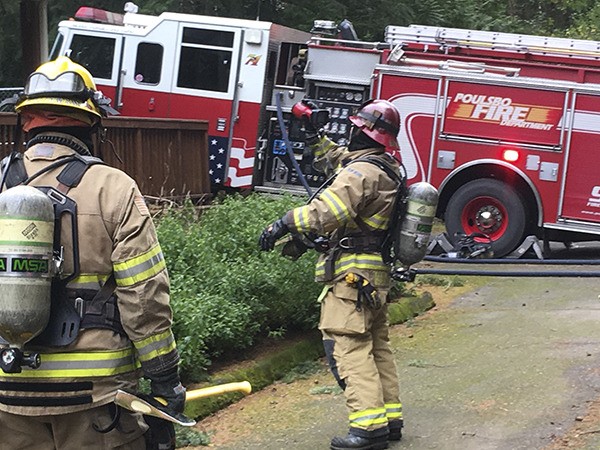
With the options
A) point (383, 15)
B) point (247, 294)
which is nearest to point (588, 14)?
point (383, 15)

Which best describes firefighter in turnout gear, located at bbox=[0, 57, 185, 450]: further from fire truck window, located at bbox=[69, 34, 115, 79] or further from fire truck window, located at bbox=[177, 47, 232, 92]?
fire truck window, located at bbox=[69, 34, 115, 79]

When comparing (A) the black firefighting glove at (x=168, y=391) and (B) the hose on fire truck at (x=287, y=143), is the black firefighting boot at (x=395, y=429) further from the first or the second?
(B) the hose on fire truck at (x=287, y=143)

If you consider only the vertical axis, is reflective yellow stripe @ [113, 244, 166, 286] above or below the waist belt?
above

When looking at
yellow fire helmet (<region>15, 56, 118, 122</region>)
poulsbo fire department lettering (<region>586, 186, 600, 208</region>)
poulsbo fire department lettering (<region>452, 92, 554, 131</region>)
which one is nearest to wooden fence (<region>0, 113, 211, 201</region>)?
poulsbo fire department lettering (<region>452, 92, 554, 131</region>)

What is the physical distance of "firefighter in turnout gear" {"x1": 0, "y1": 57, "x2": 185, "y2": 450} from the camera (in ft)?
10.1

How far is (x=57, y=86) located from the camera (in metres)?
3.18

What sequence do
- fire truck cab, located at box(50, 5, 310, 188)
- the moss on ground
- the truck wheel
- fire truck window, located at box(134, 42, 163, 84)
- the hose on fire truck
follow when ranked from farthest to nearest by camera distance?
1. fire truck window, located at box(134, 42, 163, 84)
2. fire truck cab, located at box(50, 5, 310, 188)
3. the hose on fire truck
4. the truck wheel
5. the moss on ground

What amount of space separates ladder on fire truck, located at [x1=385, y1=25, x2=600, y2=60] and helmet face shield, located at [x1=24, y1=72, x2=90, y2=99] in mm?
8779

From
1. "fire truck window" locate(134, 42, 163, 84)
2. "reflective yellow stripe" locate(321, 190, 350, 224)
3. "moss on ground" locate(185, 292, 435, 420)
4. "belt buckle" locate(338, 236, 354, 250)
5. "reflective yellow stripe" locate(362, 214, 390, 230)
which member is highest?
"fire truck window" locate(134, 42, 163, 84)

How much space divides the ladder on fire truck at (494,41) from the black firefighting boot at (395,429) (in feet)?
24.1

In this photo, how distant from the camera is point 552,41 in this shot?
1145cm

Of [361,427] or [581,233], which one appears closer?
[361,427]

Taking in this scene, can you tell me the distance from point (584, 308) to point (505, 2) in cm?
1633

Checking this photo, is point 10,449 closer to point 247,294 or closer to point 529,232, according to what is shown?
point 247,294
